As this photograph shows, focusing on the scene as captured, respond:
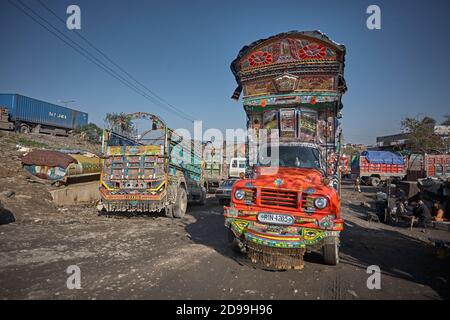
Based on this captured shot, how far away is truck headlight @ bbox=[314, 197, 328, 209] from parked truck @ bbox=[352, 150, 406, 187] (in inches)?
876

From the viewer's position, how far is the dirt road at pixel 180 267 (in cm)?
371

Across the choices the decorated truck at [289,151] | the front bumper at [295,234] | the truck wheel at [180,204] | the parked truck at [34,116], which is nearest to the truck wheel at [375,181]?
the decorated truck at [289,151]

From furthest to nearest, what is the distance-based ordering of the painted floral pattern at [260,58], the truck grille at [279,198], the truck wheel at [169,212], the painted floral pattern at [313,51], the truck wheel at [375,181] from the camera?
the truck wheel at [375,181] < the truck wheel at [169,212] < the painted floral pattern at [260,58] < the painted floral pattern at [313,51] < the truck grille at [279,198]

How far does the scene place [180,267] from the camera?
15.1ft

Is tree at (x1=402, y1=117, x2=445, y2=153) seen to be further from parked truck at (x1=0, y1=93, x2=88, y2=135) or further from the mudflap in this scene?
parked truck at (x1=0, y1=93, x2=88, y2=135)

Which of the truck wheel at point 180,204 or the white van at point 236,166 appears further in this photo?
the white van at point 236,166

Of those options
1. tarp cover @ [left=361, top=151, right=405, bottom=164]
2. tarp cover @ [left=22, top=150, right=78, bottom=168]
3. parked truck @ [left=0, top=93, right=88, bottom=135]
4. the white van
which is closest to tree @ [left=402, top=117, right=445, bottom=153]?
tarp cover @ [left=361, top=151, right=405, bottom=164]

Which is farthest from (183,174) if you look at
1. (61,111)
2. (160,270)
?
(61,111)

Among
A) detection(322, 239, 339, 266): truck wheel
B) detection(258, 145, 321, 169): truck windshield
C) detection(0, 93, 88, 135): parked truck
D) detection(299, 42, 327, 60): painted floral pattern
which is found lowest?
detection(322, 239, 339, 266): truck wheel

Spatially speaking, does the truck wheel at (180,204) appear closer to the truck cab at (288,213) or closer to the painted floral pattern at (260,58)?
the truck cab at (288,213)

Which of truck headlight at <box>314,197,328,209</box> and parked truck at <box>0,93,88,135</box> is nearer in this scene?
truck headlight at <box>314,197,328,209</box>

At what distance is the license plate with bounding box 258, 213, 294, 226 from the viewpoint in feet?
14.3

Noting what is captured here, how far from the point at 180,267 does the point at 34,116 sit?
98.1 feet

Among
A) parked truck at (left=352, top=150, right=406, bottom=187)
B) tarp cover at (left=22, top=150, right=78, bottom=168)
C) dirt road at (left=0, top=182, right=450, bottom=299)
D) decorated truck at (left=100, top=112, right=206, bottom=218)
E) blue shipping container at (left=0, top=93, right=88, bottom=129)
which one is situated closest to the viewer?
dirt road at (left=0, top=182, right=450, bottom=299)
